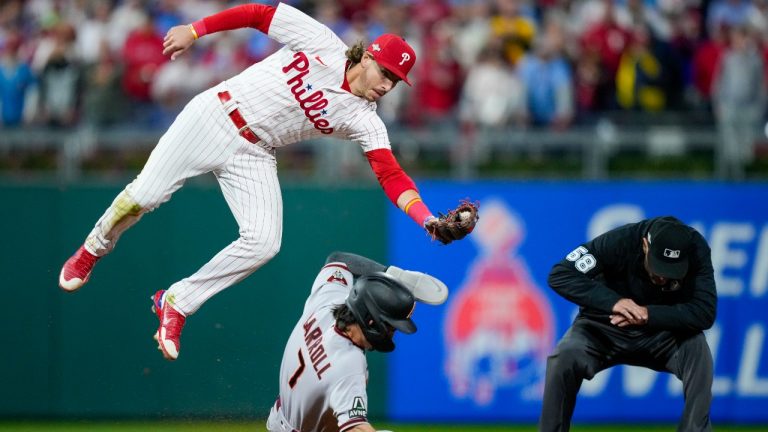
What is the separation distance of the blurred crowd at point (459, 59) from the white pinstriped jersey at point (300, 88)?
18.4 feet

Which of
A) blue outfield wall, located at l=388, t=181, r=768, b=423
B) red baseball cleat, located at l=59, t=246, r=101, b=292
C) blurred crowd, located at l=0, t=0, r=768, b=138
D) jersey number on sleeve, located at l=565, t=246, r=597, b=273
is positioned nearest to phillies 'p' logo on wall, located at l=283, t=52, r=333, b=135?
red baseball cleat, located at l=59, t=246, r=101, b=292

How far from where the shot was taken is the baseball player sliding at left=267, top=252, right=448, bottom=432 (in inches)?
276

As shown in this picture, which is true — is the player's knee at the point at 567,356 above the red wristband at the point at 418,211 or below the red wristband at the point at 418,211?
below

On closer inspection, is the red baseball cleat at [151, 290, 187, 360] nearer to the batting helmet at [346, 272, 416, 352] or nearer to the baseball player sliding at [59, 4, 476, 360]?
the baseball player sliding at [59, 4, 476, 360]

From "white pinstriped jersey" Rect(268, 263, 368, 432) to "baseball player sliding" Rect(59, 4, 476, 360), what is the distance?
1279mm

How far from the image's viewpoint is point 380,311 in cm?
701

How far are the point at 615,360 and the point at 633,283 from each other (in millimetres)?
604

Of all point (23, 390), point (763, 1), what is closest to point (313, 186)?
point (23, 390)

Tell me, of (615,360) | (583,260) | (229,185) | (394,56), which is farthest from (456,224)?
(615,360)

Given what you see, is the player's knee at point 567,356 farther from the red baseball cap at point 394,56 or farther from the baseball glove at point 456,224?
the red baseball cap at point 394,56

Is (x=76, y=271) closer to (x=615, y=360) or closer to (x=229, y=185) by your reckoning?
(x=229, y=185)

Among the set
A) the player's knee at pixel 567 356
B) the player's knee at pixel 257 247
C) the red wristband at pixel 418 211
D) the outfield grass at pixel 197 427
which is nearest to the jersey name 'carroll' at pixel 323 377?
the red wristband at pixel 418 211

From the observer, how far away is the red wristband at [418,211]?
8422 millimetres

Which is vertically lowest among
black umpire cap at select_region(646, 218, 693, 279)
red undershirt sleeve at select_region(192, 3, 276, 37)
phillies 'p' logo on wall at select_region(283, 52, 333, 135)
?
black umpire cap at select_region(646, 218, 693, 279)
